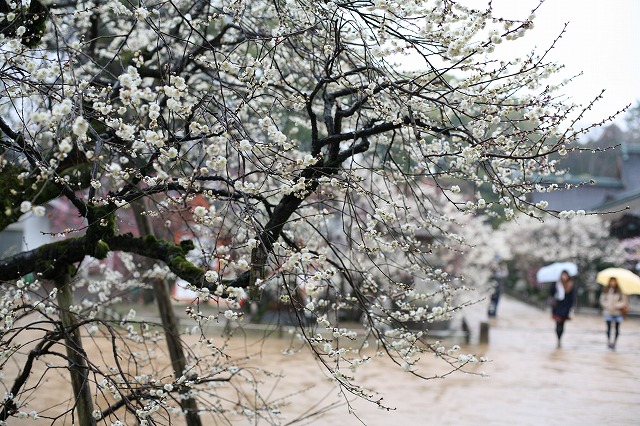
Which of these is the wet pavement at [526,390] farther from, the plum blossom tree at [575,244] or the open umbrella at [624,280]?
the plum blossom tree at [575,244]

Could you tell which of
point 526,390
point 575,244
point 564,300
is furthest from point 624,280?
point 575,244

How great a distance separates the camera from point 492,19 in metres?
3.44

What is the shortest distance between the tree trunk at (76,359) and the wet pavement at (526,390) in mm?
3202

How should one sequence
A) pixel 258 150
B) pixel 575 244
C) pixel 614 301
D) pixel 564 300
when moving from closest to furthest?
pixel 258 150
pixel 614 301
pixel 564 300
pixel 575 244

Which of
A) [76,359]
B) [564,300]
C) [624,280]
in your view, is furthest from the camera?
[624,280]

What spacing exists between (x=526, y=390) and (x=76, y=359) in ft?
20.7

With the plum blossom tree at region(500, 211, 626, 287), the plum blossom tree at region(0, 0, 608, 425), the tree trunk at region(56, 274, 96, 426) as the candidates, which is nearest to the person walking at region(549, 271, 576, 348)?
the plum blossom tree at region(0, 0, 608, 425)

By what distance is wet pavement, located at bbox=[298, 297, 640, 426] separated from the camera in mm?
7148

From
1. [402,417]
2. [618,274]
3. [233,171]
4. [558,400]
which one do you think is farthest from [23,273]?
[618,274]

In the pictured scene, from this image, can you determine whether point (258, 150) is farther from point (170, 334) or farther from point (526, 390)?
point (526, 390)

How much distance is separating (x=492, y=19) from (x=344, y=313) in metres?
13.1

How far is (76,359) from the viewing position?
438 cm

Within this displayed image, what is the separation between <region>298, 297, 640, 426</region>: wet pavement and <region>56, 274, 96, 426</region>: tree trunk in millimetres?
3202

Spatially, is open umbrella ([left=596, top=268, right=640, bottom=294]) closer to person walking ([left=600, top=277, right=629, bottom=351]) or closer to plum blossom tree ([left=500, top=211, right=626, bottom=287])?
person walking ([left=600, top=277, right=629, bottom=351])
